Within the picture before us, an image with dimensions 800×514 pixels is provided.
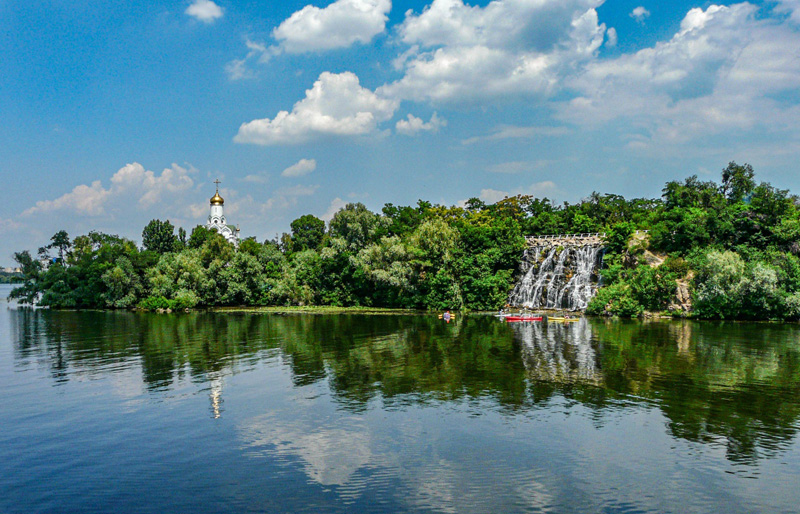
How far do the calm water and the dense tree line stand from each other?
23329 mm

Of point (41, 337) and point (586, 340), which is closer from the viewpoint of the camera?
point (586, 340)

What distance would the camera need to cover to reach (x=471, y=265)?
7875 cm

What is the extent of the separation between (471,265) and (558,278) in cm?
1237

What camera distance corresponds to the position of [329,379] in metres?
30.6

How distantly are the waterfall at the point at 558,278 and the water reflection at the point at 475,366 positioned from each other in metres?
13.5

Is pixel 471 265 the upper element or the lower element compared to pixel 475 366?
upper

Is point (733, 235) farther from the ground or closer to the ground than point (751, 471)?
farther from the ground

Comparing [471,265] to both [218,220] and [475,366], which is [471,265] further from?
[218,220]

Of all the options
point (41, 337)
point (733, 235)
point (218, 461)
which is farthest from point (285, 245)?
point (218, 461)

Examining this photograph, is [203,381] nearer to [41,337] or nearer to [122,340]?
[122,340]

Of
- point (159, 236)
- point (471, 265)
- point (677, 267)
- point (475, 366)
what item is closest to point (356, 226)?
point (471, 265)

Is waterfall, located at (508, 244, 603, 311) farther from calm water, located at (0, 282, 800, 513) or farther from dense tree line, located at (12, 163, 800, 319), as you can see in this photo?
calm water, located at (0, 282, 800, 513)

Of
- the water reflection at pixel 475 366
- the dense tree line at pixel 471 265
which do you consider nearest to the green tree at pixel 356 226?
the dense tree line at pixel 471 265

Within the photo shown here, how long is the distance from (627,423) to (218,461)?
15.7m
